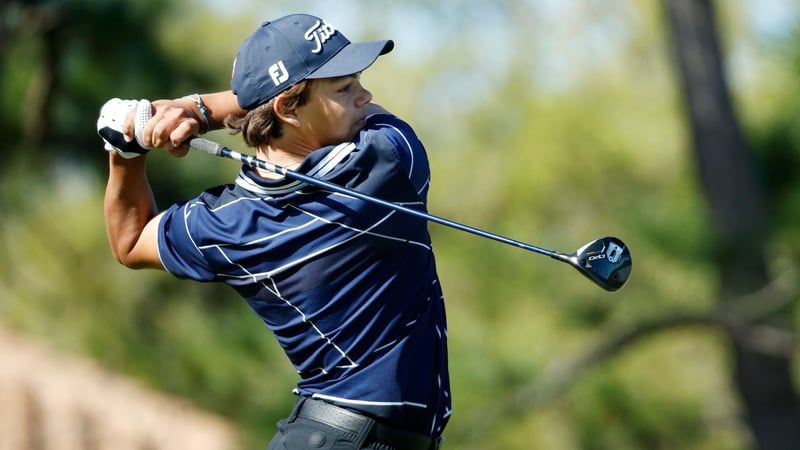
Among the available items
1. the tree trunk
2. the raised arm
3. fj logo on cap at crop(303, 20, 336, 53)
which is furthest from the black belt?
the tree trunk

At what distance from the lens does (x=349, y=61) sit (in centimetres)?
226

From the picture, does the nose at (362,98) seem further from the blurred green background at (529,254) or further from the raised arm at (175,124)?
the blurred green background at (529,254)

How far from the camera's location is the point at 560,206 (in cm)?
1016

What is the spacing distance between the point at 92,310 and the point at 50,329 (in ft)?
2.64

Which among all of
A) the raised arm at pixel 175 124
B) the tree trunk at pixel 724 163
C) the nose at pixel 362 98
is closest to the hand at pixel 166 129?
the raised arm at pixel 175 124

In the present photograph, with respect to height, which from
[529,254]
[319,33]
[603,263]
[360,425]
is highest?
[319,33]

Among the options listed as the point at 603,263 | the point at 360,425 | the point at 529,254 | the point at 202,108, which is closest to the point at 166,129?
the point at 202,108

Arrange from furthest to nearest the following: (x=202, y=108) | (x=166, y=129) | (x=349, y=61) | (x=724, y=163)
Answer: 1. (x=724, y=163)
2. (x=202, y=108)
3. (x=166, y=129)
4. (x=349, y=61)

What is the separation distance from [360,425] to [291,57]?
71cm

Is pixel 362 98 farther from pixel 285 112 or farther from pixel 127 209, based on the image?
pixel 127 209

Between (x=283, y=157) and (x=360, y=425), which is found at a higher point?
(x=283, y=157)

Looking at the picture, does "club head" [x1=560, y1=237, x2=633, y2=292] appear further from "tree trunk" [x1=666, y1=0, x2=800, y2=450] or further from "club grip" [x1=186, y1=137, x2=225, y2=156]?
"tree trunk" [x1=666, y1=0, x2=800, y2=450]

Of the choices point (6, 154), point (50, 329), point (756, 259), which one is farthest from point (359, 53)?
point (50, 329)

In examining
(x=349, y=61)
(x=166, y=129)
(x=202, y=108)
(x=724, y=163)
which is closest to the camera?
(x=349, y=61)
